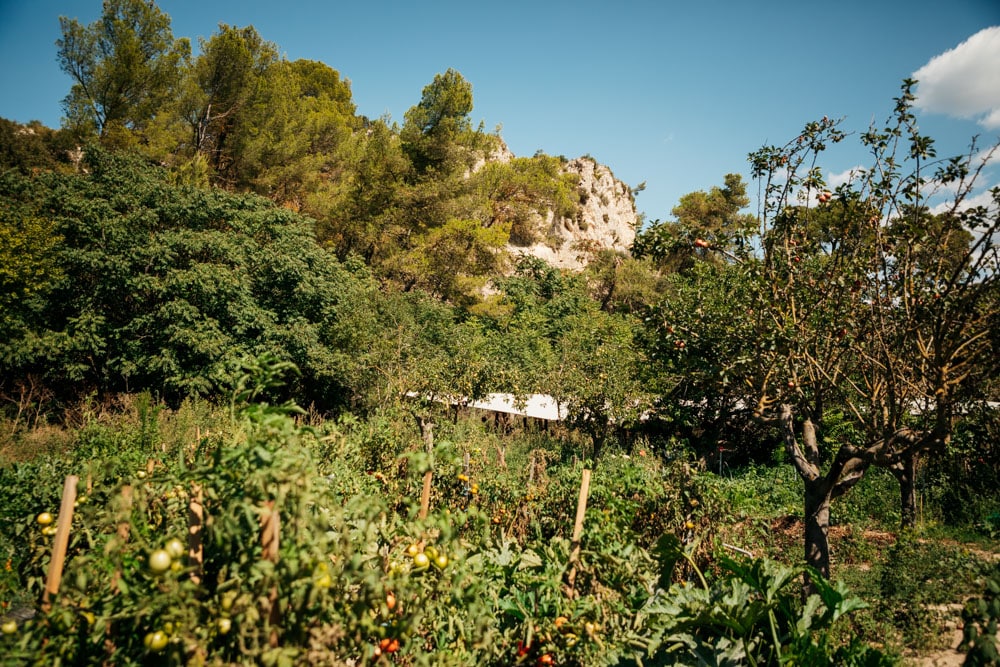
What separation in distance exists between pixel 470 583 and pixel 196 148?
21.4 metres

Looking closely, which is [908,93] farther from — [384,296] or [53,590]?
[384,296]

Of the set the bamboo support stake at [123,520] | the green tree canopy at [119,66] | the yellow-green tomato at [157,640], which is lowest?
the yellow-green tomato at [157,640]

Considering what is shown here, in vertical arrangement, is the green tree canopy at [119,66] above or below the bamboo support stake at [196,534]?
above

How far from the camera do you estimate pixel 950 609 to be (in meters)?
4.52

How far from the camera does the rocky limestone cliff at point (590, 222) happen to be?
37406mm

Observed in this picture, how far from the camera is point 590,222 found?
135 feet

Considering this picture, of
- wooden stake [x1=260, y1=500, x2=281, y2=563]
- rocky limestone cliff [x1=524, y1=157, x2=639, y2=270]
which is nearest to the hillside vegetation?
wooden stake [x1=260, y1=500, x2=281, y2=563]

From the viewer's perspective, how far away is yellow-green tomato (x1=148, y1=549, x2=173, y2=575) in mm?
1628

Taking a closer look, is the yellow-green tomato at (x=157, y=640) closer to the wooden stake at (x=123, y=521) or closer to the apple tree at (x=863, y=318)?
the wooden stake at (x=123, y=521)

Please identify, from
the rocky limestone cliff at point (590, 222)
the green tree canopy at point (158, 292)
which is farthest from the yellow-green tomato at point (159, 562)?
the rocky limestone cliff at point (590, 222)

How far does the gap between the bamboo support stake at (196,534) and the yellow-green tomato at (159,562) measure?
0.10m

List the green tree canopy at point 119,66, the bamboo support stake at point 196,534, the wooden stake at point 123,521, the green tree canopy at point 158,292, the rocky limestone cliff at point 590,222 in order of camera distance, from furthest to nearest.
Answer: the rocky limestone cliff at point 590,222 < the green tree canopy at point 119,66 < the green tree canopy at point 158,292 < the bamboo support stake at point 196,534 < the wooden stake at point 123,521

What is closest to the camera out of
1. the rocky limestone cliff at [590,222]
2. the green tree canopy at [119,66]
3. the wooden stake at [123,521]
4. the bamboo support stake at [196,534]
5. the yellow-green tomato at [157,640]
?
the yellow-green tomato at [157,640]

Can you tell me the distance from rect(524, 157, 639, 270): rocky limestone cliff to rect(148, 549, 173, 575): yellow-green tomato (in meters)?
32.2
